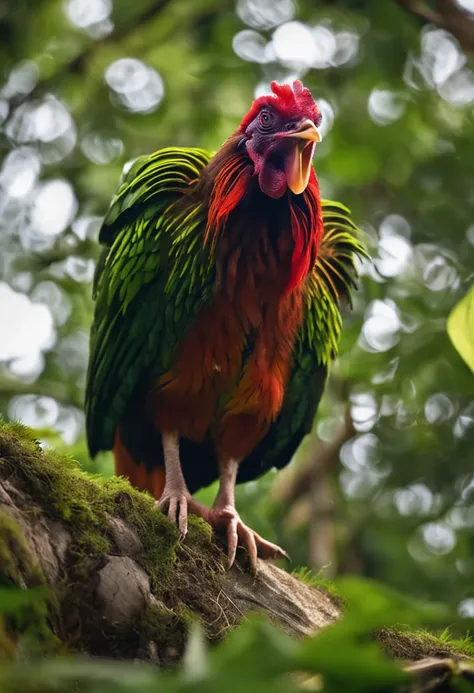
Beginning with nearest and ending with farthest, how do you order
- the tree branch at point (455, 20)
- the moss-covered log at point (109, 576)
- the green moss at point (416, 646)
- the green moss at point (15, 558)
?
the green moss at point (15, 558), the moss-covered log at point (109, 576), the green moss at point (416, 646), the tree branch at point (455, 20)

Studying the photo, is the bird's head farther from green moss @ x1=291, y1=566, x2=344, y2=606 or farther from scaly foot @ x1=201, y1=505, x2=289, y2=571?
green moss @ x1=291, y1=566, x2=344, y2=606

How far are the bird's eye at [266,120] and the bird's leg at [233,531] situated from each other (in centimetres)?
165

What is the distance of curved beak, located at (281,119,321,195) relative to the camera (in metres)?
3.68

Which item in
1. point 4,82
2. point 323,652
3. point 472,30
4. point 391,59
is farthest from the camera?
point 4,82

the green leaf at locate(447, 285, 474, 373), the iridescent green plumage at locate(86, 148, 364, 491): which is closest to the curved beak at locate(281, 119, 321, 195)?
the iridescent green plumage at locate(86, 148, 364, 491)

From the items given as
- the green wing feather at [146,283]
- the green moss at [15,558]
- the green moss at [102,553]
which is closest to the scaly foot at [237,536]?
the green moss at [102,553]

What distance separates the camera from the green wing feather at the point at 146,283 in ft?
12.8

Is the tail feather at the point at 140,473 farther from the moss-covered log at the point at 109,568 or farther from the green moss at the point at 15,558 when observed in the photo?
the green moss at the point at 15,558

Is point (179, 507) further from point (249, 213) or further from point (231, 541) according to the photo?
point (249, 213)

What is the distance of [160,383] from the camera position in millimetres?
4004

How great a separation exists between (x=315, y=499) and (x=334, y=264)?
372 centimetres

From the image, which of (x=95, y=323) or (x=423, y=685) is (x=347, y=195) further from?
(x=423, y=685)

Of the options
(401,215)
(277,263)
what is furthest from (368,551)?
(277,263)

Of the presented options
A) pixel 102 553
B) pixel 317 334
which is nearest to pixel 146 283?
pixel 317 334
